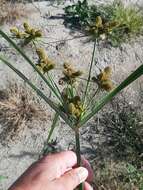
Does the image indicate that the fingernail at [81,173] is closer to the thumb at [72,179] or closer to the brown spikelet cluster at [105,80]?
the thumb at [72,179]

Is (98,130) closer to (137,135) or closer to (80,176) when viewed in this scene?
(137,135)

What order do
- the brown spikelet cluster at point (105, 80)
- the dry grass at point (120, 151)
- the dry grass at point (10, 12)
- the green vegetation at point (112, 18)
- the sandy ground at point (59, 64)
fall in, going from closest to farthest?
the brown spikelet cluster at point (105, 80)
the dry grass at point (120, 151)
the sandy ground at point (59, 64)
the green vegetation at point (112, 18)
the dry grass at point (10, 12)

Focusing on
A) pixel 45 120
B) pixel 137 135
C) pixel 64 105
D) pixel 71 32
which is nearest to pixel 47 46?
pixel 71 32

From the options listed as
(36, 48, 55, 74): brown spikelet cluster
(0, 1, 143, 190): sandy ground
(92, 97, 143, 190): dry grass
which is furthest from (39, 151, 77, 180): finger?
(0, 1, 143, 190): sandy ground

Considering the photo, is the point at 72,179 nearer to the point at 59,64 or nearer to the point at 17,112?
the point at 17,112

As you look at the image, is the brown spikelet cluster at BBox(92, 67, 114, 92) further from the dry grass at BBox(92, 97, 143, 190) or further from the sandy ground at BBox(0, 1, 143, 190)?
the sandy ground at BBox(0, 1, 143, 190)

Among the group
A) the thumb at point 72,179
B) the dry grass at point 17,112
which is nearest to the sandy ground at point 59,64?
the dry grass at point 17,112

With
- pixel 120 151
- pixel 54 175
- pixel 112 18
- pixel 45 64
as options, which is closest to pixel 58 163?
pixel 54 175
